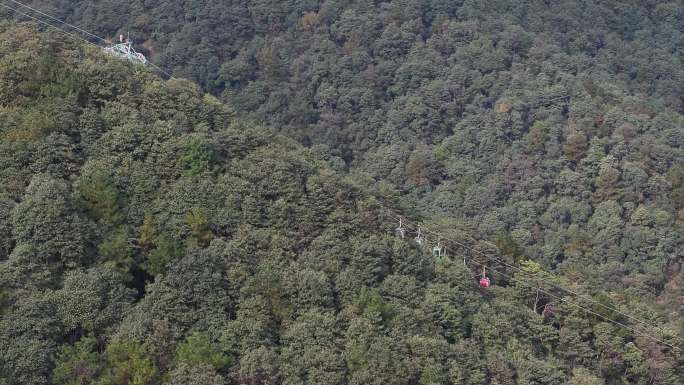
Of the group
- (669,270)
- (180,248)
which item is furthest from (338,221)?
(669,270)

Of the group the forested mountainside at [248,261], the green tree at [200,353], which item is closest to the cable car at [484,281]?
the forested mountainside at [248,261]

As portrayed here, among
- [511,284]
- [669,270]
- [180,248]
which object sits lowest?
[669,270]

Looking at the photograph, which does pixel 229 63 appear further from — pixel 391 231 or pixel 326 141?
pixel 391 231

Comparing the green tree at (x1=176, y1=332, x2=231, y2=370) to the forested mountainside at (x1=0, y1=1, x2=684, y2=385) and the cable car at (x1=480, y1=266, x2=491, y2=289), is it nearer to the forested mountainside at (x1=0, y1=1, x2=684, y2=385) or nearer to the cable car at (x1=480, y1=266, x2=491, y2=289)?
the forested mountainside at (x1=0, y1=1, x2=684, y2=385)

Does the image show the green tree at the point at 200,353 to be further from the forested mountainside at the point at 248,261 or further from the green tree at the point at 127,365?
the green tree at the point at 127,365

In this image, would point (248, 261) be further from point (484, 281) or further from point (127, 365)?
point (484, 281)

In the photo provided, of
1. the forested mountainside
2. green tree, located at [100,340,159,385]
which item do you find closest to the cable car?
the forested mountainside

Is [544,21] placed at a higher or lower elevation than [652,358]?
higher

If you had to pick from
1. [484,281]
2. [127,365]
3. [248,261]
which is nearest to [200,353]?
[127,365]

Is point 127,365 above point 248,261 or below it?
below

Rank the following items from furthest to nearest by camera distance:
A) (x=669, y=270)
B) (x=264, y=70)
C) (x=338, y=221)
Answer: (x=264, y=70), (x=669, y=270), (x=338, y=221)

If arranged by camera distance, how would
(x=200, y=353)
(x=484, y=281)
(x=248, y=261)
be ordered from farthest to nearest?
(x=484, y=281)
(x=248, y=261)
(x=200, y=353)
